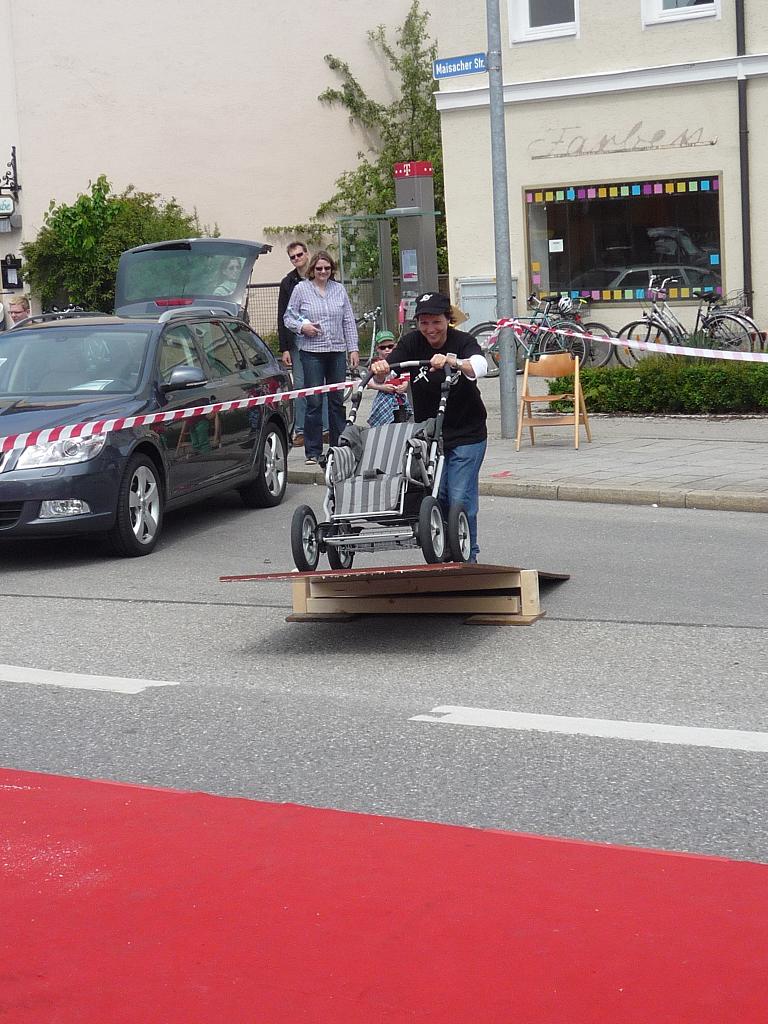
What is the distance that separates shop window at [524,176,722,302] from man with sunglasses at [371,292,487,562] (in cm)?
1319

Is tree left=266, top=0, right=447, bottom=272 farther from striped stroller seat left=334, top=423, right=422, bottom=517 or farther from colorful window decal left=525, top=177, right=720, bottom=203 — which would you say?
striped stroller seat left=334, top=423, right=422, bottom=517

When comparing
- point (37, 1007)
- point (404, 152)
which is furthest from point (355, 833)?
point (404, 152)

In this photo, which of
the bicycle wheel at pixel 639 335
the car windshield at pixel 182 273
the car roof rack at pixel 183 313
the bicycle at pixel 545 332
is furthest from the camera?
the bicycle wheel at pixel 639 335

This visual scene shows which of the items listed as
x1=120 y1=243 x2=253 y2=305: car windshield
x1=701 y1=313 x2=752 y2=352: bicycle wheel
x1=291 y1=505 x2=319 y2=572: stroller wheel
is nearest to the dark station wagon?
x1=291 y1=505 x2=319 y2=572: stroller wheel

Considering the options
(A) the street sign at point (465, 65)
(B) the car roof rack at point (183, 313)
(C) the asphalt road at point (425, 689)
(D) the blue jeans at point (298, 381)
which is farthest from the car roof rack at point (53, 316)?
(A) the street sign at point (465, 65)

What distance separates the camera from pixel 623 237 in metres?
22.1

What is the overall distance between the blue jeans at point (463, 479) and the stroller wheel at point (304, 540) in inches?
36.0

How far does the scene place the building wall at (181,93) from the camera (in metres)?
32.0

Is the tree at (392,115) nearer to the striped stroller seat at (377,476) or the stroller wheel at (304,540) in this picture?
the striped stroller seat at (377,476)

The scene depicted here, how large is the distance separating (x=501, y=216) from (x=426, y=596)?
7.87m

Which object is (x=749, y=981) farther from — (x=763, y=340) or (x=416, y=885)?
(x=763, y=340)

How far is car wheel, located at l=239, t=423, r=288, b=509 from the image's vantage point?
1238cm

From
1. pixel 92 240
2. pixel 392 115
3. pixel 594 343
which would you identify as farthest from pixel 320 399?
pixel 392 115

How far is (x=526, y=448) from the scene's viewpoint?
48.5ft
